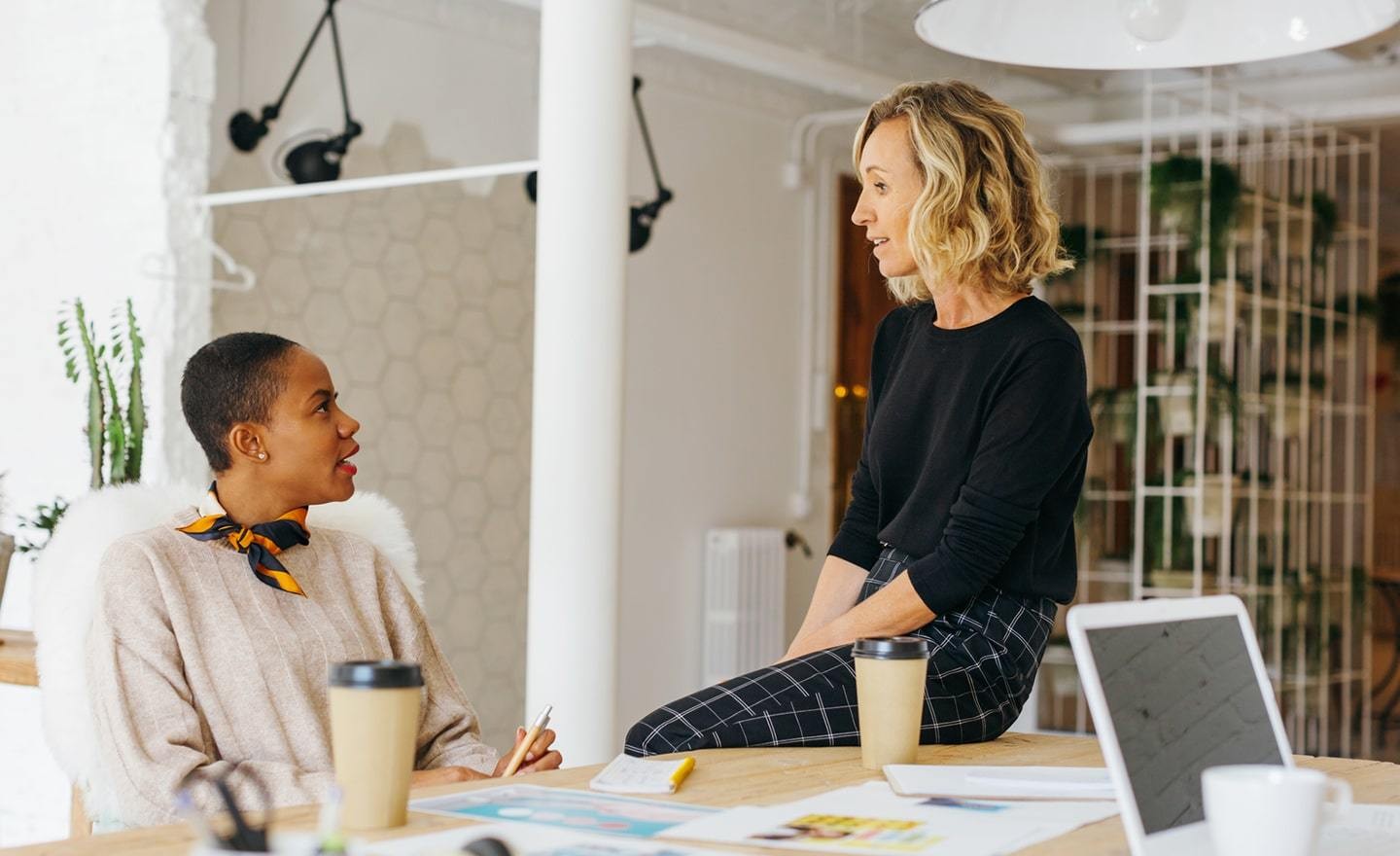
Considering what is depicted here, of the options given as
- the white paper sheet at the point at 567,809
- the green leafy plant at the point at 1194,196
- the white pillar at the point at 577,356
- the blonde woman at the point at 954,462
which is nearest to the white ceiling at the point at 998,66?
the green leafy plant at the point at 1194,196

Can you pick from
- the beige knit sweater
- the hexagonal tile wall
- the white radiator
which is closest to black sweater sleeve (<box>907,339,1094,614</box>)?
the beige knit sweater

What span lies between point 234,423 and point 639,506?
3.50m

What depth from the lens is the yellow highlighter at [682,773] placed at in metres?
1.26

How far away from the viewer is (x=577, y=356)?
2660 millimetres

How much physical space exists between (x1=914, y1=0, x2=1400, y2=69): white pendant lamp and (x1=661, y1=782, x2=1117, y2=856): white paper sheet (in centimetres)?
76

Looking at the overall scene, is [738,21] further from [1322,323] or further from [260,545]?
[260,545]

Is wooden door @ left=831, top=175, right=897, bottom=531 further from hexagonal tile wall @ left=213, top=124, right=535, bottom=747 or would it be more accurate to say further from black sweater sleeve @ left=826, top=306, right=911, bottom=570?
black sweater sleeve @ left=826, top=306, right=911, bottom=570

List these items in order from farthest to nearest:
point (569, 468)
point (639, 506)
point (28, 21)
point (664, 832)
Result: point (639, 506), point (28, 21), point (569, 468), point (664, 832)

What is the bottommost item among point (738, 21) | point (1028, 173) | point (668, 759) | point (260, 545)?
point (668, 759)

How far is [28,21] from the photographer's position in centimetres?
393

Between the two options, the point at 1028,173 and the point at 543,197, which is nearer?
the point at 1028,173

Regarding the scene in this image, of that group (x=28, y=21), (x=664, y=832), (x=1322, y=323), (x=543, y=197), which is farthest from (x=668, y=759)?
(x=1322, y=323)

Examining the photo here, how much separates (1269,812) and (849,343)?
5.39m

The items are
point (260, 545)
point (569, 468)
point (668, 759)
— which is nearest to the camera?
point (668, 759)
